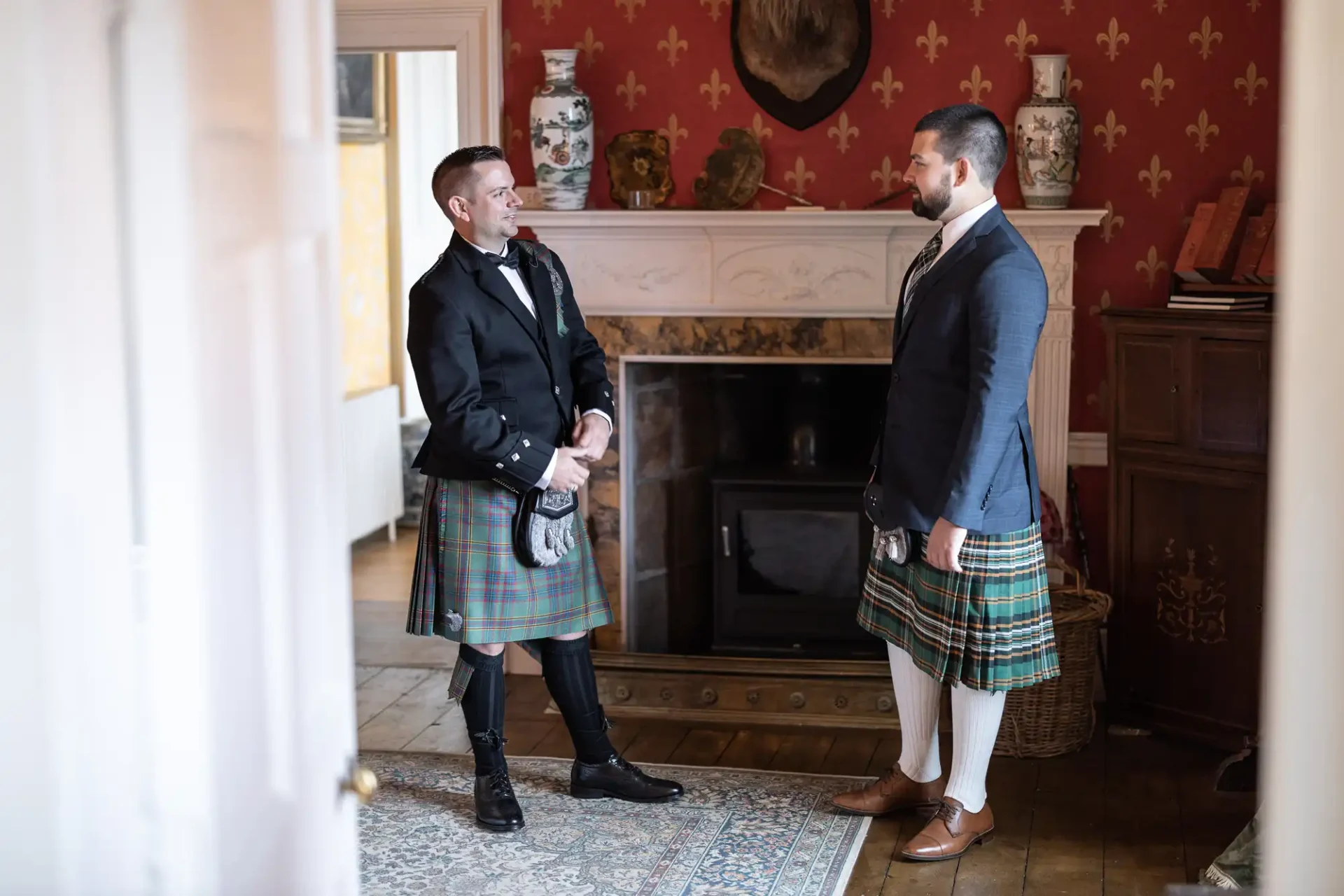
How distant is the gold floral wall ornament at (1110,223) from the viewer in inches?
153

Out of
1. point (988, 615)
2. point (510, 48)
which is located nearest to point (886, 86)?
point (510, 48)

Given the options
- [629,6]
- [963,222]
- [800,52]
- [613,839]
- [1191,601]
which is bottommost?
[613,839]

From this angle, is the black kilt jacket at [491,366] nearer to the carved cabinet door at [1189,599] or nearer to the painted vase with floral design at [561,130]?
the painted vase with floral design at [561,130]

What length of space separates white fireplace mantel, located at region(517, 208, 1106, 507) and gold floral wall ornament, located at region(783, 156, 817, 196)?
0.16 meters

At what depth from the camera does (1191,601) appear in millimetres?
3559

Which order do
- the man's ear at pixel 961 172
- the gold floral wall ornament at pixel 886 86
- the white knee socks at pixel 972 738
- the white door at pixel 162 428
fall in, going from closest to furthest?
the white door at pixel 162 428, the man's ear at pixel 961 172, the white knee socks at pixel 972 738, the gold floral wall ornament at pixel 886 86

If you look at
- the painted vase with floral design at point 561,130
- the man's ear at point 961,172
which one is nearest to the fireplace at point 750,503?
the painted vase with floral design at point 561,130

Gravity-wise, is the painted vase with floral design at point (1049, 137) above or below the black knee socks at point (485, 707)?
above

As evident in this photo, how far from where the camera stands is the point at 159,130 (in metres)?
1.11

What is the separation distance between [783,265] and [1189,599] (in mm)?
1390

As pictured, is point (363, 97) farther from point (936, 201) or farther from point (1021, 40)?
point (936, 201)

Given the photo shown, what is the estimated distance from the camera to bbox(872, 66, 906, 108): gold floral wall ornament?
3.96 meters

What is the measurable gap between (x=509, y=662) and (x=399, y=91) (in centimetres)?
295

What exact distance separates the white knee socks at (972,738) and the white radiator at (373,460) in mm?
3387
